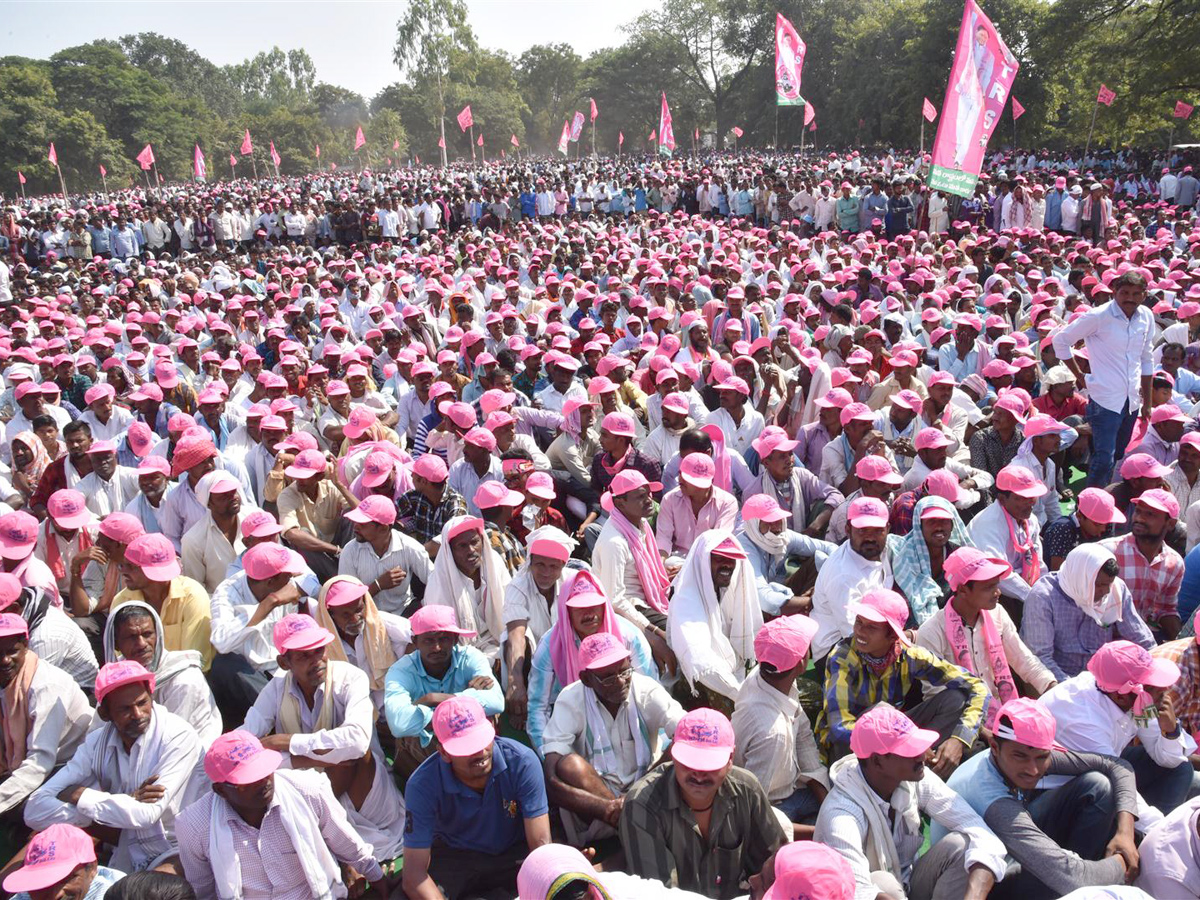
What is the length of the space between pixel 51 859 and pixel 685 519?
3.09 metres

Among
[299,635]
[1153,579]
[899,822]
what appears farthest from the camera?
[1153,579]

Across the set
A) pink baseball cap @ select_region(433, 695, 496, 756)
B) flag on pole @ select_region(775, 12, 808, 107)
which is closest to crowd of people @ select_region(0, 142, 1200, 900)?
pink baseball cap @ select_region(433, 695, 496, 756)

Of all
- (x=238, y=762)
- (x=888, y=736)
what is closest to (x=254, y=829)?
(x=238, y=762)

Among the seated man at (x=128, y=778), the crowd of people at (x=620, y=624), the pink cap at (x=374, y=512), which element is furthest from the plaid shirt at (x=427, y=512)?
the seated man at (x=128, y=778)

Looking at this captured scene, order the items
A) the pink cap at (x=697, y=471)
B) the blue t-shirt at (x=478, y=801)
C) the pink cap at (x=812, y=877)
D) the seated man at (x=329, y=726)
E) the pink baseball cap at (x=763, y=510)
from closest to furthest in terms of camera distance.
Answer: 1. the pink cap at (x=812, y=877)
2. the blue t-shirt at (x=478, y=801)
3. the seated man at (x=329, y=726)
4. the pink baseball cap at (x=763, y=510)
5. the pink cap at (x=697, y=471)

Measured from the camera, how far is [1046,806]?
2.81 meters

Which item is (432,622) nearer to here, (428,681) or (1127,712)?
(428,681)

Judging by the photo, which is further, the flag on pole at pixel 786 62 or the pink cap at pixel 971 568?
the flag on pole at pixel 786 62

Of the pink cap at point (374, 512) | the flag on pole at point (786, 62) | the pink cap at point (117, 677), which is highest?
the flag on pole at point (786, 62)

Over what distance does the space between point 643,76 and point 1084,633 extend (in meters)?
62.0

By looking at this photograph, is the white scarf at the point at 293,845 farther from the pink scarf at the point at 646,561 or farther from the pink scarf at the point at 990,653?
the pink scarf at the point at 990,653

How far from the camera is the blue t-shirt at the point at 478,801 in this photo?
108 inches

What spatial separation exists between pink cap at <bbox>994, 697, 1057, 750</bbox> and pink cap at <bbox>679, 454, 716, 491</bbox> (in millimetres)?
1943

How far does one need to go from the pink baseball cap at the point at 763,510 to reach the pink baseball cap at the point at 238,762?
247 cm
